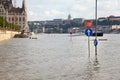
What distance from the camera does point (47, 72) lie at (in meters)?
26.2

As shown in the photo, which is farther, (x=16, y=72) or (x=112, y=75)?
(x=16, y=72)

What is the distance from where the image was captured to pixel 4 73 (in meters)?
26.0

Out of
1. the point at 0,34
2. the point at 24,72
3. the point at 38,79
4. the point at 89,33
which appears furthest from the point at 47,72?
the point at 0,34

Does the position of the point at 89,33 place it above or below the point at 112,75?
above

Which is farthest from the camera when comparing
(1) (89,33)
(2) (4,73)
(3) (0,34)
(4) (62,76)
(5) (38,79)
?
(3) (0,34)

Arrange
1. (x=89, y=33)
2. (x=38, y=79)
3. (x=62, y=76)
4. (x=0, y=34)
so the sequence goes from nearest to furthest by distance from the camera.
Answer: (x=38, y=79) < (x=62, y=76) < (x=89, y=33) < (x=0, y=34)

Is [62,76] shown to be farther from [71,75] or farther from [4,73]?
[4,73]

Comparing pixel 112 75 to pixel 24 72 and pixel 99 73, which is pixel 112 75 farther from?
pixel 24 72

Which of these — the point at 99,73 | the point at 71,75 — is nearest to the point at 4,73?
the point at 71,75

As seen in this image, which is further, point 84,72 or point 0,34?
point 0,34

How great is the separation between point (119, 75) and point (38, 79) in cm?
572

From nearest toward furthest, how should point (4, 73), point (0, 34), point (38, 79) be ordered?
point (38, 79) < point (4, 73) < point (0, 34)

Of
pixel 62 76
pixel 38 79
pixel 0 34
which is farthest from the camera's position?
pixel 0 34

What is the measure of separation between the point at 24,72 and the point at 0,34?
82.0m
